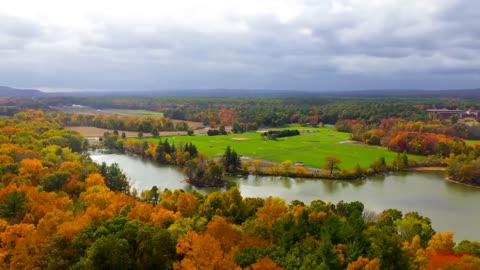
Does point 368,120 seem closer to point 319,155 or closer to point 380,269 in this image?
point 319,155

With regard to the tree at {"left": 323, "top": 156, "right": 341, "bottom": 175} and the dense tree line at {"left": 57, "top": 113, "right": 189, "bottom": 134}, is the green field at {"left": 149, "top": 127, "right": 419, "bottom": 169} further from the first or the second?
the dense tree line at {"left": 57, "top": 113, "right": 189, "bottom": 134}

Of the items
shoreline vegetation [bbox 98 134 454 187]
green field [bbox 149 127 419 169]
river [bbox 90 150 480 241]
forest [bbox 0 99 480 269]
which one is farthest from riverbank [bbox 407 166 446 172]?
forest [bbox 0 99 480 269]

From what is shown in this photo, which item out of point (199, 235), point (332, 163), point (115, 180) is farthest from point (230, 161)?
point (199, 235)

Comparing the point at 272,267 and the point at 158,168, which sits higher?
the point at 272,267

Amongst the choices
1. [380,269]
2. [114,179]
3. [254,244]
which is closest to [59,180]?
[114,179]

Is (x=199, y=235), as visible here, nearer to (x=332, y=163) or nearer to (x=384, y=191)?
(x=384, y=191)

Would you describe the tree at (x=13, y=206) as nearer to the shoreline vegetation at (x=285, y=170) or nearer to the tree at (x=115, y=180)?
the tree at (x=115, y=180)
